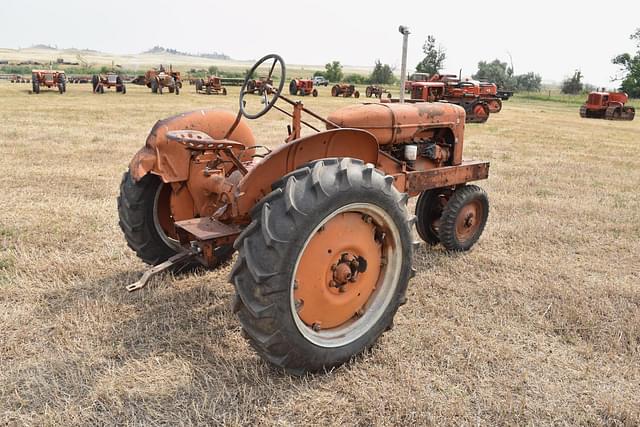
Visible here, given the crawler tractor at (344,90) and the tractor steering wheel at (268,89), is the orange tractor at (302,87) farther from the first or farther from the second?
the tractor steering wheel at (268,89)

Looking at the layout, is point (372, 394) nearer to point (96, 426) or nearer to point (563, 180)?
point (96, 426)

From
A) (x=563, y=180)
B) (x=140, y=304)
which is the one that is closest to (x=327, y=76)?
(x=563, y=180)

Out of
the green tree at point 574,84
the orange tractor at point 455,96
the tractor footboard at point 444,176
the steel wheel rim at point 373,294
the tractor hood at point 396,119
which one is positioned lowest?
the steel wheel rim at point 373,294

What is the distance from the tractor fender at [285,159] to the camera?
2.67 metres

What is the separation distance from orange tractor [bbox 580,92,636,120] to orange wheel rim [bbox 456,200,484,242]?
2209cm

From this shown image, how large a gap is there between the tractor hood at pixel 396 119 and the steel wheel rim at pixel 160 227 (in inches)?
52.1

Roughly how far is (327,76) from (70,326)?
2381 inches

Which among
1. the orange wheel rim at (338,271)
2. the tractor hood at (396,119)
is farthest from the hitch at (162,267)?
the tractor hood at (396,119)

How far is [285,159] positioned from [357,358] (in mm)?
1183

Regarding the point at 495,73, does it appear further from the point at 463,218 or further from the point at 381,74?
the point at 463,218

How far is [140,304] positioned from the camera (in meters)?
3.38

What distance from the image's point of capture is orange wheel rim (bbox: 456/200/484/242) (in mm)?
4496

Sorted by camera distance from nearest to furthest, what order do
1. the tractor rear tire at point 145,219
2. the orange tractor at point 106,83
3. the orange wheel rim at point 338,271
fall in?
the orange wheel rim at point 338,271 → the tractor rear tire at point 145,219 → the orange tractor at point 106,83

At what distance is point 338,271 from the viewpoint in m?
2.64
